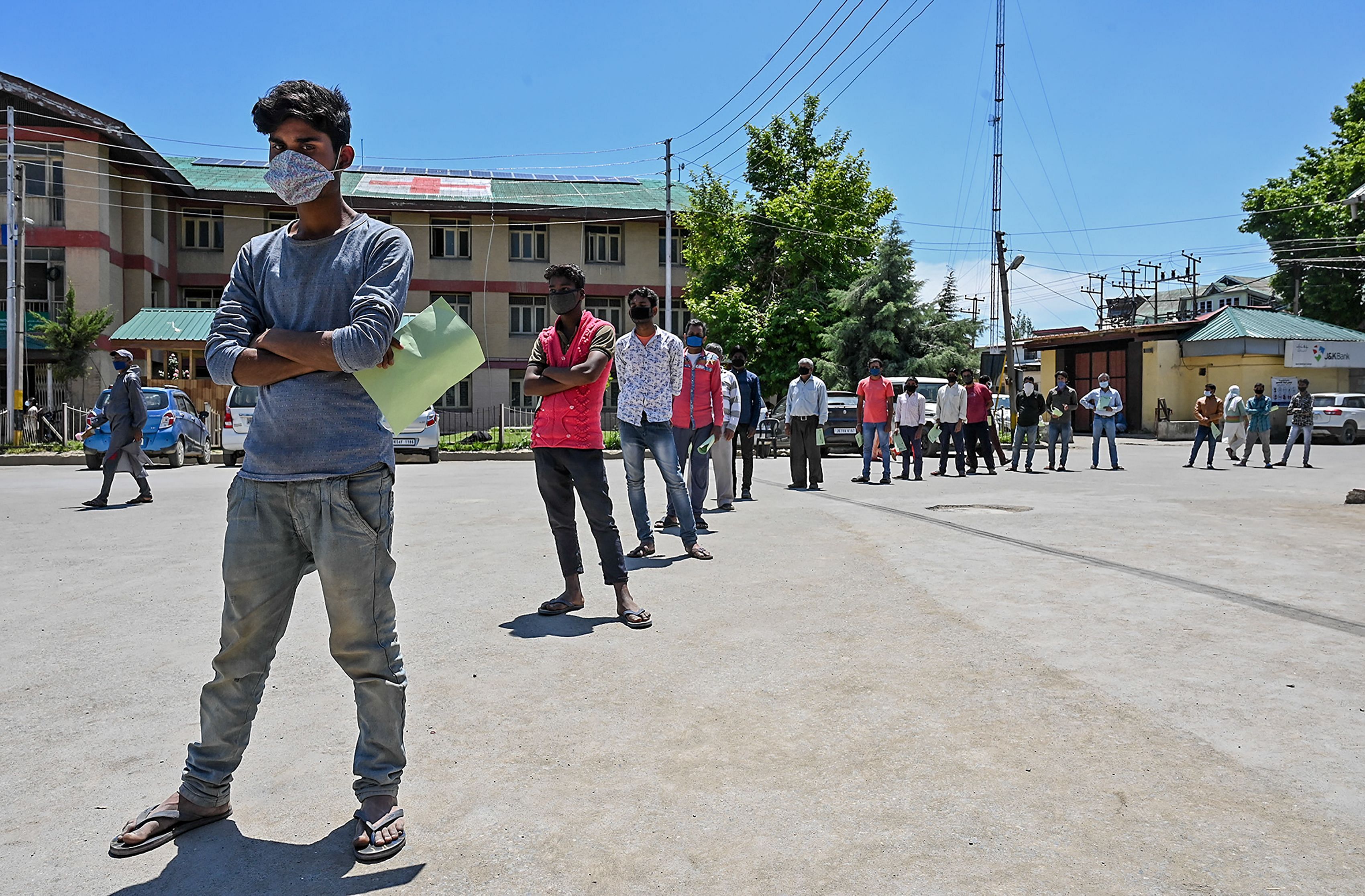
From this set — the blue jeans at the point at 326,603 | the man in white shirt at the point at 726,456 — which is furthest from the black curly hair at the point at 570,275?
the man in white shirt at the point at 726,456

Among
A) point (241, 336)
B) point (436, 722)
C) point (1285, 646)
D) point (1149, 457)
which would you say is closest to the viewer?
point (241, 336)

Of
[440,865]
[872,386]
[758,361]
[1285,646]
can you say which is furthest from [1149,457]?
[440,865]

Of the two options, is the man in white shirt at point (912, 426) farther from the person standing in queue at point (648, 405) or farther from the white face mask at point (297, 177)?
the white face mask at point (297, 177)

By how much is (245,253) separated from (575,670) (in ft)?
8.04

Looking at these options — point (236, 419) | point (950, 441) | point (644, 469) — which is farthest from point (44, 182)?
point (644, 469)

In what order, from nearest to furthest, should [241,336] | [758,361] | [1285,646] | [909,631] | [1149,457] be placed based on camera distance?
[241,336]
[1285,646]
[909,631]
[1149,457]
[758,361]

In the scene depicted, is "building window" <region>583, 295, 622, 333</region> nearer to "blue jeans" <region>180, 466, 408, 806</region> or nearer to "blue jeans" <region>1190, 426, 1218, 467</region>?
"blue jeans" <region>1190, 426, 1218, 467</region>

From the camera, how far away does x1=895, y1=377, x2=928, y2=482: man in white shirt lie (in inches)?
682

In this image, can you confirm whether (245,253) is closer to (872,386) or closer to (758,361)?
(872,386)

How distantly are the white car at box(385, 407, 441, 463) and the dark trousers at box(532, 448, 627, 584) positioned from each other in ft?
49.4

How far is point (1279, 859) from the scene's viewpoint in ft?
9.22

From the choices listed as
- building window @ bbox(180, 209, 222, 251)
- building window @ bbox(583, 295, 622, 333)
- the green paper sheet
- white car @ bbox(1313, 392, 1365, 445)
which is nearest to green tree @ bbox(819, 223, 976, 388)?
building window @ bbox(583, 295, 622, 333)

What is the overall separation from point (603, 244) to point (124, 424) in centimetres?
3109

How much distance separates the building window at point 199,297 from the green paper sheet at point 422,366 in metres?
40.4
